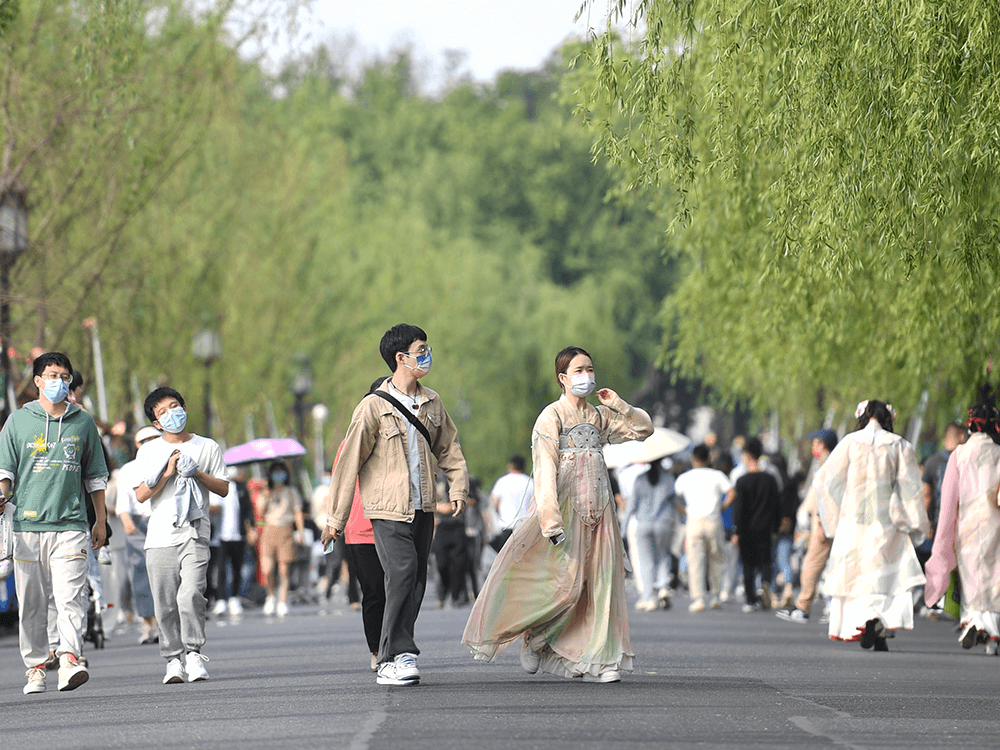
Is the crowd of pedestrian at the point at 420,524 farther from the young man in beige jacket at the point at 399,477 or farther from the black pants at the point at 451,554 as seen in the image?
the black pants at the point at 451,554

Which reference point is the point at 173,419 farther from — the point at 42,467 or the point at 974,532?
the point at 974,532

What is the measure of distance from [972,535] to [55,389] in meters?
7.50

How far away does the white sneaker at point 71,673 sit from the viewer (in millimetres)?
11656

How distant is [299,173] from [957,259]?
25797mm

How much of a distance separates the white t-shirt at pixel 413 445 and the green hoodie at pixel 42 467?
2071mm

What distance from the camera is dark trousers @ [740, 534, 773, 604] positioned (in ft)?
72.5

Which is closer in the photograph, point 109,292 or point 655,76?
point 655,76

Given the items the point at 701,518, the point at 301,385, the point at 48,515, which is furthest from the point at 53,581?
the point at 301,385

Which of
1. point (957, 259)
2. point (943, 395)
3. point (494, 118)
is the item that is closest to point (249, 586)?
point (943, 395)

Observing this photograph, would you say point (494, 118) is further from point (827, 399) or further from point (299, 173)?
point (827, 399)

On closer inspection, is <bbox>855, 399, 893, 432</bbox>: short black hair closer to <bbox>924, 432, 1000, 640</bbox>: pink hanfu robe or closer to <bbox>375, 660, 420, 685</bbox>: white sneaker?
<bbox>924, 432, 1000, 640</bbox>: pink hanfu robe

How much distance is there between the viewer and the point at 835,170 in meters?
13.3

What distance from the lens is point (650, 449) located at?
22.9 m

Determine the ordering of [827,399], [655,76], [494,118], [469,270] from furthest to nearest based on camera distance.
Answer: [494,118]
[469,270]
[827,399]
[655,76]
